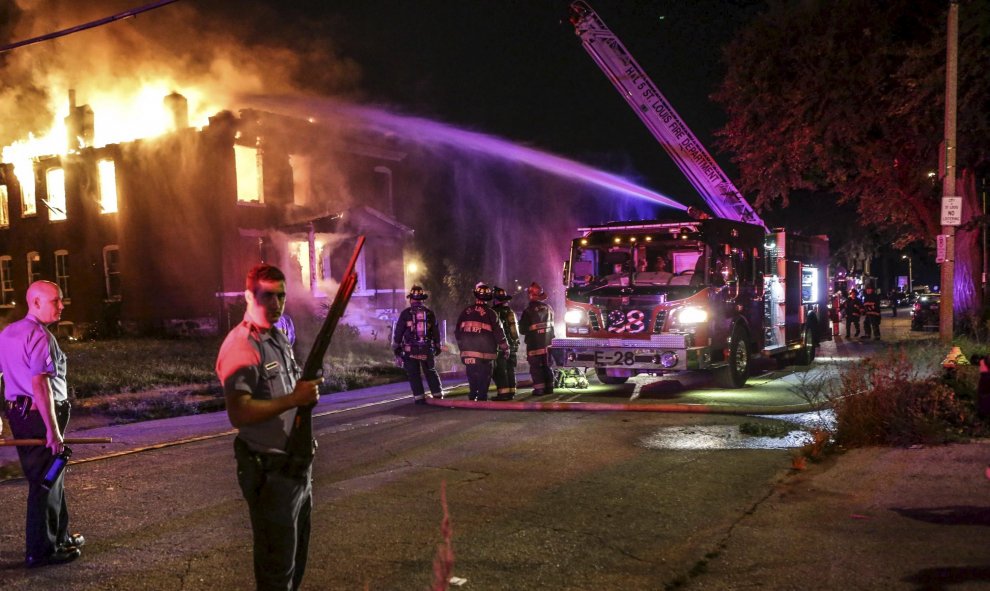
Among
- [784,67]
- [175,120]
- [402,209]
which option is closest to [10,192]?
[175,120]

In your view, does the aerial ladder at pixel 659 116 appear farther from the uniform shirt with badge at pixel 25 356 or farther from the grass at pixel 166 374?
the uniform shirt with badge at pixel 25 356

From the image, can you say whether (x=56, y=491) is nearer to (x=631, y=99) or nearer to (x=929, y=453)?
(x=929, y=453)

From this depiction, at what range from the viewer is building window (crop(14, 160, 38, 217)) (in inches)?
1125

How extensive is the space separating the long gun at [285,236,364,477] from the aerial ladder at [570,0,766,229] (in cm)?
1430

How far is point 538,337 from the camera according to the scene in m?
12.0

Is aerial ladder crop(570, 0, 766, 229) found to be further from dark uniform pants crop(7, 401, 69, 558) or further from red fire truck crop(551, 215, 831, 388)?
dark uniform pants crop(7, 401, 69, 558)

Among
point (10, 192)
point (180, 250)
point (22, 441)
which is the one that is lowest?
point (22, 441)

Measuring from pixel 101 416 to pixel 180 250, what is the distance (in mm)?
13842

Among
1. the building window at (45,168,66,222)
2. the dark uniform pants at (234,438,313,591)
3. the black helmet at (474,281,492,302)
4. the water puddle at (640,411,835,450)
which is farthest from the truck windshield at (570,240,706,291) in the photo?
the building window at (45,168,66,222)

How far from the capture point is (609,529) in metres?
5.46

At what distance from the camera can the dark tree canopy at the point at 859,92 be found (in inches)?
626

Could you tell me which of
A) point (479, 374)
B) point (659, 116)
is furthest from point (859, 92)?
point (479, 374)

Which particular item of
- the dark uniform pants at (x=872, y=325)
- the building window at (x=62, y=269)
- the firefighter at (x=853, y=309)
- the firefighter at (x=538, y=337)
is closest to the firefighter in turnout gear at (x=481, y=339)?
the firefighter at (x=538, y=337)

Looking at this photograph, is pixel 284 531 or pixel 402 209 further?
pixel 402 209
